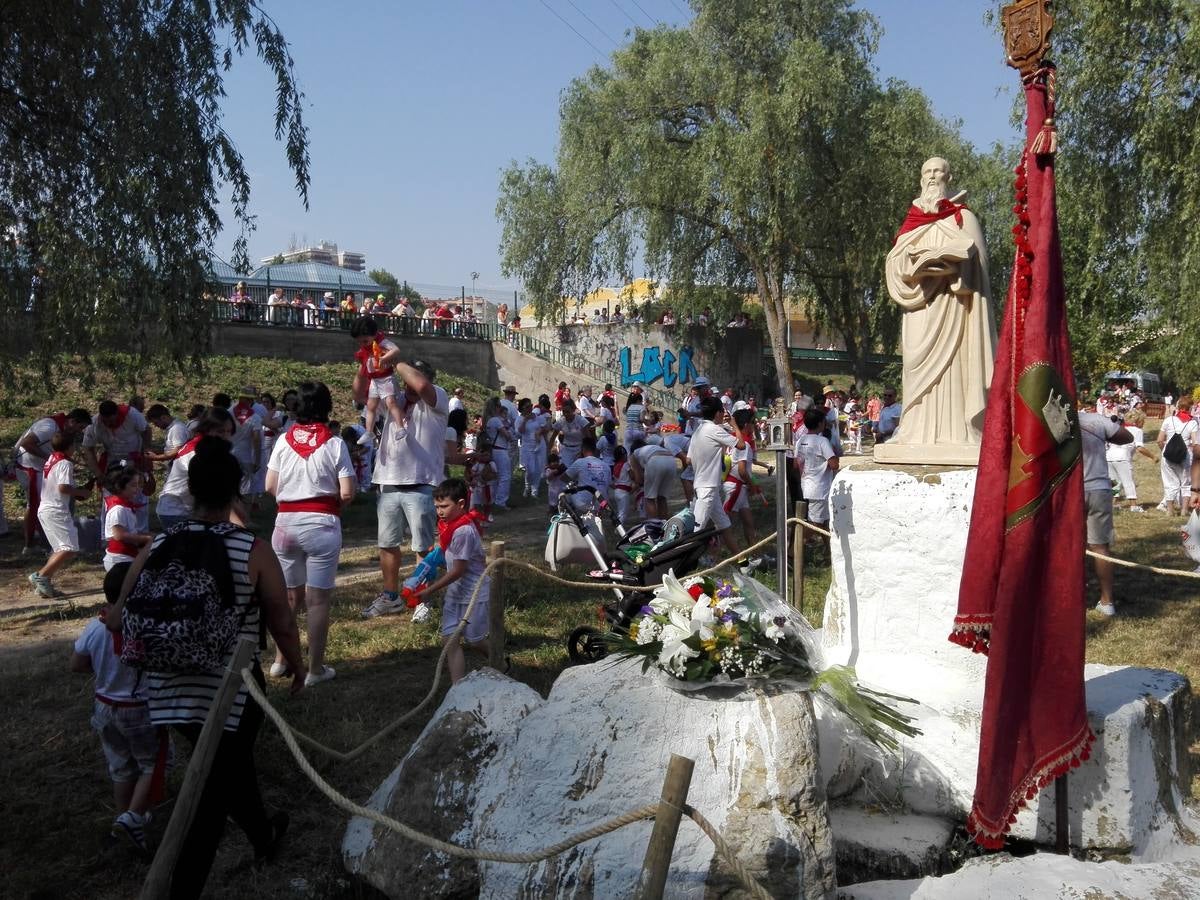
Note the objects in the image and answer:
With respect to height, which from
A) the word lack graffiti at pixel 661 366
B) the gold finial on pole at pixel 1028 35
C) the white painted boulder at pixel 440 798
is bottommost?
the white painted boulder at pixel 440 798

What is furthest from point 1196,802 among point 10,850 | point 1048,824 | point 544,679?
point 10,850

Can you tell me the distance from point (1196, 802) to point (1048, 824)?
1099 millimetres

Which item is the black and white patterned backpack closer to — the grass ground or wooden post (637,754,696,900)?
the grass ground

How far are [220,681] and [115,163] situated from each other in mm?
7670

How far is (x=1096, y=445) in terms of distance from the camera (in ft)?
28.3

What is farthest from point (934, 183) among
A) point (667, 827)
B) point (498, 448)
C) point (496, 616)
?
point (498, 448)

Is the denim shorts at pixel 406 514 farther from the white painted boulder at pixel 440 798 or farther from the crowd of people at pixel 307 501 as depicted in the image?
the white painted boulder at pixel 440 798

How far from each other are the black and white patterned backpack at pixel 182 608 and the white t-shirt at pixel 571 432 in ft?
39.1

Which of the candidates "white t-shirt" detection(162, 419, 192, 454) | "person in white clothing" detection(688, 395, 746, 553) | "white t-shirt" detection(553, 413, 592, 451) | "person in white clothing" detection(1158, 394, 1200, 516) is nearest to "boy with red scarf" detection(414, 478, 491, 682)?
"person in white clothing" detection(688, 395, 746, 553)

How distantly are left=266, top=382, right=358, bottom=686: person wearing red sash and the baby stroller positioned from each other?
176cm

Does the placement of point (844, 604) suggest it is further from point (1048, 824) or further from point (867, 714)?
point (1048, 824)

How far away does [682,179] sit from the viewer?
91.4 feet

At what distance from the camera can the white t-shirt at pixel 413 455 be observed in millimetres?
8289

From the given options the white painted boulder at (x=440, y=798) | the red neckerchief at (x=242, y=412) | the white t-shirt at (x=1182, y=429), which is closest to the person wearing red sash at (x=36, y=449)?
the red neckerchief at (x=242, y=412)
